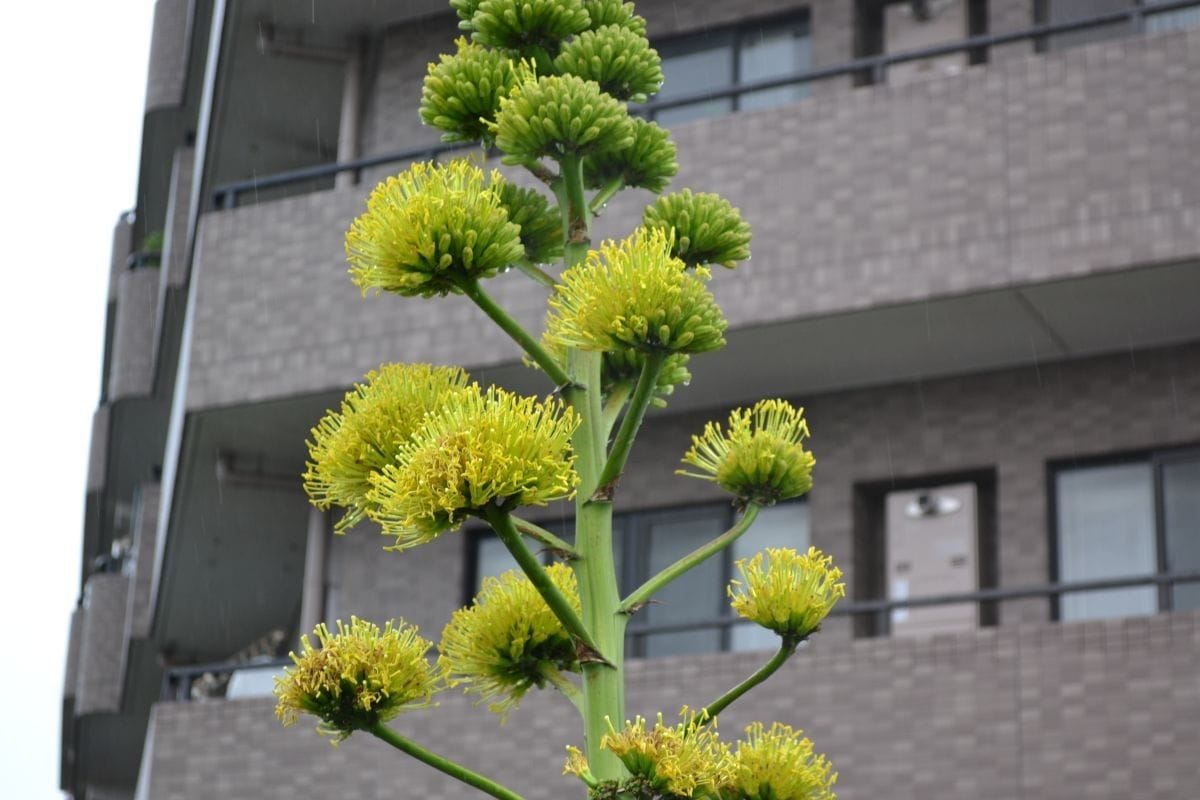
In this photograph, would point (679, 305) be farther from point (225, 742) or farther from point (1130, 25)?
point (225, 742)

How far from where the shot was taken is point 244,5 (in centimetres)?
1683

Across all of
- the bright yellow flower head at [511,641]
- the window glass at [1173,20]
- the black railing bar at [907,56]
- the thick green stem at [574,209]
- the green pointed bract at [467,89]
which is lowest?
the bright yellow flower head at [511,641]

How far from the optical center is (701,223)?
6797mm

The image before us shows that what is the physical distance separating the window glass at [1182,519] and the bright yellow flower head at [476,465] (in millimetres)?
7683

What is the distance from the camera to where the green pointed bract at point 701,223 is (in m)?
6.79

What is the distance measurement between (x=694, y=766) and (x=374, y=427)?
4.71 ft

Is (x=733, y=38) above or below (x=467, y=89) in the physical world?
above

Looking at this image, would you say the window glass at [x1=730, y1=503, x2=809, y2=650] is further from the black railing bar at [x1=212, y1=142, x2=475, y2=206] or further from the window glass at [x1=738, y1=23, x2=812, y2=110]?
the black railing bar at [x1=212, y1=142, x2=475, y2=206]

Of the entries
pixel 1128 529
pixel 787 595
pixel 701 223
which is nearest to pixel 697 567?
pixel 1128 529

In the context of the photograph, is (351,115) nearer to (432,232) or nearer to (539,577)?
(432,232)

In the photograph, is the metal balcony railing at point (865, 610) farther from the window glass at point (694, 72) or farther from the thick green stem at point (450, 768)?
the thick green stem at point (450, 768)

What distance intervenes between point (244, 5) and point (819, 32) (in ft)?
16.1

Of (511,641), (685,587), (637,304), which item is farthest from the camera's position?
(685,587)

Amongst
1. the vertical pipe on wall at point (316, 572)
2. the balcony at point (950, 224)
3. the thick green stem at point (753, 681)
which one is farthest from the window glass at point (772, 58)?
the thick green stem at point (753, 681)
